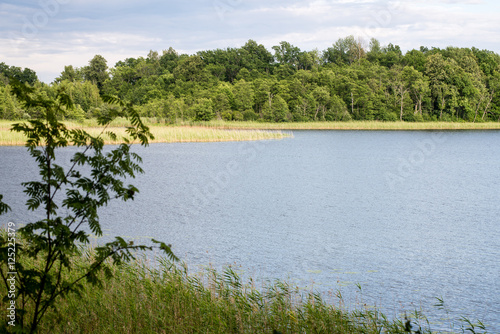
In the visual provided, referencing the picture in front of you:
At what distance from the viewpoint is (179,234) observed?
1370cm

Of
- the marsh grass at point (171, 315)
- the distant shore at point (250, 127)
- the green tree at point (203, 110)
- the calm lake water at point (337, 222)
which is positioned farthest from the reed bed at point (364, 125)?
the marsh grass at point (171, 315)

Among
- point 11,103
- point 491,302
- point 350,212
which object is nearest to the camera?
point 491,302

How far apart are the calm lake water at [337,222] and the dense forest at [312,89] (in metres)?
41.5

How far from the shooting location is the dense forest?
76.4 m

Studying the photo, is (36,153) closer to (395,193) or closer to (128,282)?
(128,282)

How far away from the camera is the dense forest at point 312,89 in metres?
76.4

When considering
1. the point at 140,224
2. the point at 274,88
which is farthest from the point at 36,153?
the point at 274,88

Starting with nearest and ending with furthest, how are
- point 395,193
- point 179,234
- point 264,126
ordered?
point 179,234 → point 395,193 → point 264,126

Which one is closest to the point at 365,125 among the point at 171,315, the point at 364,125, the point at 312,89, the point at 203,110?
the point at 364,125

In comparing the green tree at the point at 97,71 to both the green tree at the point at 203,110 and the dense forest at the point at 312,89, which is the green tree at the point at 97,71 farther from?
the green tree at the point at 203,110

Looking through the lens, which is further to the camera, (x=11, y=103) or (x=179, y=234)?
(x=11, y=103)

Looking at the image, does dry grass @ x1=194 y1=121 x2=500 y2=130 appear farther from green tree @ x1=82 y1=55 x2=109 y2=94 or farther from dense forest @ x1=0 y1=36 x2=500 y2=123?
green tree @ x1=82 y1=55 x2=109 y2=94

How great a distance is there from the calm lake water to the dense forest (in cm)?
4147

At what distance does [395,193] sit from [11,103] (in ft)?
176
